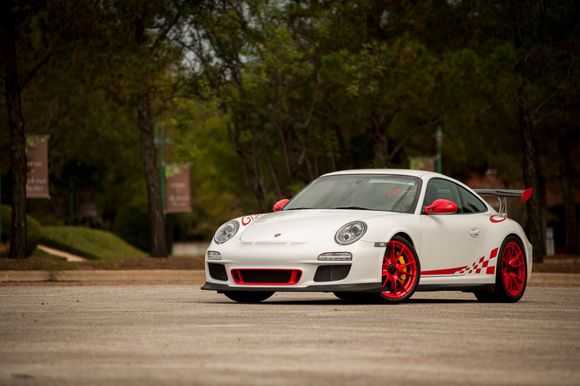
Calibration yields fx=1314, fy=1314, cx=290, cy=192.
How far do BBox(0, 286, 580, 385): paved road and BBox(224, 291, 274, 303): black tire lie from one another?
0.16 m

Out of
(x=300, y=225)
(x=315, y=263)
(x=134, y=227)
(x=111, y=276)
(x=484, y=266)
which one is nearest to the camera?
(x=315, y=263)

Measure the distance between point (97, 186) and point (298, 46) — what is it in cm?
2986

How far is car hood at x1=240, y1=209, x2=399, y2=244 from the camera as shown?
1346 cm

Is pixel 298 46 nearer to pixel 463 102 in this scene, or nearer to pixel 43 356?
pixel 463 102

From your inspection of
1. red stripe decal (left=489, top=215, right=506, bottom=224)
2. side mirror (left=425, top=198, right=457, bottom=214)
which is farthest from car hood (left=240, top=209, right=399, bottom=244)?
red stripe decal (left=489, top=215, right=506, bottom=224)

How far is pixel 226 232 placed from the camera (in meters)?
→ 14.2

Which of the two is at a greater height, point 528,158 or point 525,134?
point 525,134

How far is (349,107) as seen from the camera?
1163 inches

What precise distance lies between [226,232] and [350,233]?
1490 millimetres

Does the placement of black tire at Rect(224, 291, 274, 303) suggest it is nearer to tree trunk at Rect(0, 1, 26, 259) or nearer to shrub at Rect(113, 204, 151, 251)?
tree trunk at Rect(0, 1, 26, 259)

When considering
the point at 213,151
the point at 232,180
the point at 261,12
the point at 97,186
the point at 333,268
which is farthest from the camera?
the point at 213,151

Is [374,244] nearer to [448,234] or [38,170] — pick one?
[448,234]

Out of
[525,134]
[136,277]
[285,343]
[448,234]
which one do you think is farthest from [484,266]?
[525,134]

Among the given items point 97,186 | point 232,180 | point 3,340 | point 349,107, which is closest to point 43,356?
point 3,340
